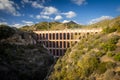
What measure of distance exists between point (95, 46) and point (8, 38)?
40.6m

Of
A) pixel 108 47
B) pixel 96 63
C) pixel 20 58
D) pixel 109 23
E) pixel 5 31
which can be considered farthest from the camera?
pixel 5 31

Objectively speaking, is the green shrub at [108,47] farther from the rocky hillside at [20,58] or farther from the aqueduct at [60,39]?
the aqueduct at [60,39]

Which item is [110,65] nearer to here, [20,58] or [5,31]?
[20,58]

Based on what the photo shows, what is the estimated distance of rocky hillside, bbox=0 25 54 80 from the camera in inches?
2223

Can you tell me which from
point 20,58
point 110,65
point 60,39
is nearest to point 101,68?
point 110,65

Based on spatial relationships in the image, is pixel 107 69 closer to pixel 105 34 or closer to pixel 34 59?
pixel 105 34

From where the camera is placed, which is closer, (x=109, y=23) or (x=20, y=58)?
(x=109, y=23)

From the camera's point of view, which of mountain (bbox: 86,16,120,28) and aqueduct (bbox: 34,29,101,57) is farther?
aqueduct (bbox: 34,29,101,57)

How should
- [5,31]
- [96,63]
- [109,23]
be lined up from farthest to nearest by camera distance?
[5,31]
[109,23]
[96,63]

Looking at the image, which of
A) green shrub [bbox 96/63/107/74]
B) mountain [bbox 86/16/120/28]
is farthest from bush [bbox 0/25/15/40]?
green shrub [bbox 96/63/107/74]

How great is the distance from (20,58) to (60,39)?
1064 inches

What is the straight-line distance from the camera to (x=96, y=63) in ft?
108

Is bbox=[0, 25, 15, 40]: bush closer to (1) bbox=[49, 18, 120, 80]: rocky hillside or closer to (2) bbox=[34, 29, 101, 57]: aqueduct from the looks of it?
(2) bbox=[34, 29, 101, 57]: aqueduct

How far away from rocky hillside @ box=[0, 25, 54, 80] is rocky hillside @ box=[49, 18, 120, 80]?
61.0ft
